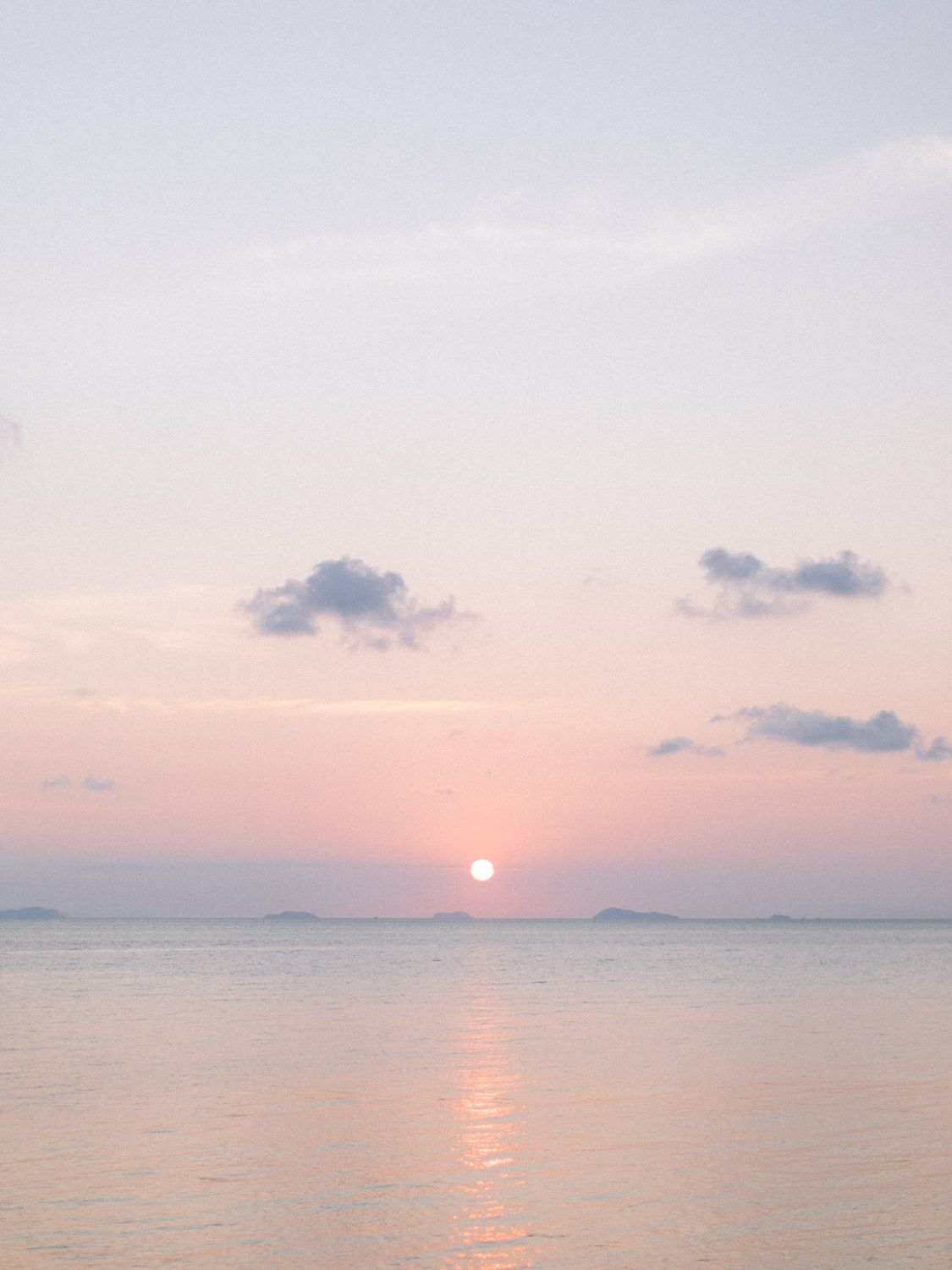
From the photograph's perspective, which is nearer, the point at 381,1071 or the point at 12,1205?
the point at 12,1205

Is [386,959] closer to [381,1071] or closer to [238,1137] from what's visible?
[381,1071]

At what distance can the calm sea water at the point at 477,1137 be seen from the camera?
59.3 ft

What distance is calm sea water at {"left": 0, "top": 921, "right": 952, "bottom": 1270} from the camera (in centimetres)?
1806

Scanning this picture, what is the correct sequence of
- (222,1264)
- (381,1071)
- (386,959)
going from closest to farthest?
(222,1264) → (381,1071) → (386,959)

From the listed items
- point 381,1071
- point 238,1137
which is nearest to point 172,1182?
point 238,1137

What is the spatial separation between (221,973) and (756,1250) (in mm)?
83284

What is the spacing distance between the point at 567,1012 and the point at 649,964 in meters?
59.3

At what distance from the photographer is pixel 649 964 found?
114 metres

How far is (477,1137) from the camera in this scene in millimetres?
25828

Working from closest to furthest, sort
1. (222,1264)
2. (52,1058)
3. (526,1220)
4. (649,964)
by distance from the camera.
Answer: (222,1264), (526,1220), (52,1058), (649,964)

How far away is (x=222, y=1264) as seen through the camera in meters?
17.0

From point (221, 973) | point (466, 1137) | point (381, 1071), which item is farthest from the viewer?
point (221, 973)

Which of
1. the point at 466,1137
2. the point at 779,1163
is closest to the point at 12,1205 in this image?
the point at 466,1137

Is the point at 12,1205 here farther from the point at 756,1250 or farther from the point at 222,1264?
the point at 756,1250
